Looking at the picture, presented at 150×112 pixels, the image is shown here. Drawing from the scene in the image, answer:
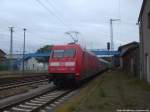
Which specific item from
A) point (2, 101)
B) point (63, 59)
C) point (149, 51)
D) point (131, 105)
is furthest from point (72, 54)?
point (131, 105)

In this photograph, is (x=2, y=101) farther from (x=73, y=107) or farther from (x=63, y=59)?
(x=63, y=59)

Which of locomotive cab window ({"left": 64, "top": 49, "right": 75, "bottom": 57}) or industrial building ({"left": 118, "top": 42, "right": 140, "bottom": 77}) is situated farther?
industrial building ({"left": 118, "top": 42, "right": 140, "bottom": 77})

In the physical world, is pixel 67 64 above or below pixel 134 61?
below

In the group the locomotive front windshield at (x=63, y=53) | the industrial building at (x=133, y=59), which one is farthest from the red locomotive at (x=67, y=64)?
the industrial building at (x=133, y=59)

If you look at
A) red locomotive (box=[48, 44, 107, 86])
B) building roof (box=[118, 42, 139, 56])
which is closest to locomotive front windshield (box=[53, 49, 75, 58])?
red locomotive (box=[48, 44, 107, 86])

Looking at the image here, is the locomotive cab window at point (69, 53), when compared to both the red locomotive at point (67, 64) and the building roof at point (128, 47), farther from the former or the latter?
the building roof at point (128, 47)

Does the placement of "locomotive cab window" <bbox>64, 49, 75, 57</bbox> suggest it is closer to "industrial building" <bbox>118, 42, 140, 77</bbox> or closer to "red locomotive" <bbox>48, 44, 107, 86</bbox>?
"red locomotive" <bbox>48, 44, 107, 86</bbox>

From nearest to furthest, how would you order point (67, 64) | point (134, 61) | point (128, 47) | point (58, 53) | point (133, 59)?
point (67, 64), point (58, 53), point (134, 61), point (133, 59), point (128, 47)

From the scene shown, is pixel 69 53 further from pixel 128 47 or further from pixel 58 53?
pixel 128 47

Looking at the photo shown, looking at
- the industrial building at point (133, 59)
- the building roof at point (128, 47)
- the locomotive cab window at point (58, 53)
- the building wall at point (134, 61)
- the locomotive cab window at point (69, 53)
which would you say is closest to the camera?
the locomotive cab window at point (69, 53)

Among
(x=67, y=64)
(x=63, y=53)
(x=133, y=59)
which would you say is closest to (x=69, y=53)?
(x=63, y=53)

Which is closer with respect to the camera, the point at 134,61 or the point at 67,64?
the point at 67,64

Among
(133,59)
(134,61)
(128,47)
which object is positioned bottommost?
(134,61)

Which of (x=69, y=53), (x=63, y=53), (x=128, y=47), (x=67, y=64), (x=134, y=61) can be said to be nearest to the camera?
(x=67, y=64)
